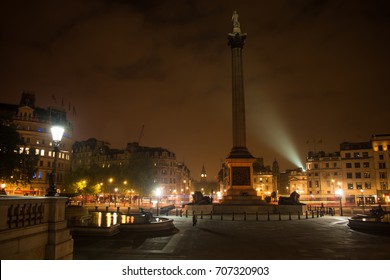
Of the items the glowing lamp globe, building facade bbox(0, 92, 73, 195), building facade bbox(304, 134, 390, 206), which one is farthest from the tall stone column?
building facade bbox(0, 92, 73, 195)

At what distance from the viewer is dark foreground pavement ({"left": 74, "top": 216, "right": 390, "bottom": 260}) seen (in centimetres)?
1512

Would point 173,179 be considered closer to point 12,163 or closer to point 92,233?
point 12,163

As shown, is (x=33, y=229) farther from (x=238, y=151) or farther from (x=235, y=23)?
(x=235, y=23)

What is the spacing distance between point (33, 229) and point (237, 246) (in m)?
11.0

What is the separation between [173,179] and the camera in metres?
128

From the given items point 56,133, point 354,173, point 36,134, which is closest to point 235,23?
point 56,133

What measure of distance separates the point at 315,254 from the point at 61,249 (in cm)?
1184

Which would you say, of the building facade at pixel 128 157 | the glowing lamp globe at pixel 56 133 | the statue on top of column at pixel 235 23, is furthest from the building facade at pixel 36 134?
the glowing lamp globe at pixel 56 133

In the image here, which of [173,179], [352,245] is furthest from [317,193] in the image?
[352,245]

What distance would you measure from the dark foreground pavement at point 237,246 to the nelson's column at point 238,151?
2121cm

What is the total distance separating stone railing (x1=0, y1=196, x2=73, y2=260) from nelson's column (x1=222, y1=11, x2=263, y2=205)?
111ft

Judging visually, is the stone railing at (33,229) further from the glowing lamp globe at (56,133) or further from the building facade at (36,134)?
the building facade at (36,134)

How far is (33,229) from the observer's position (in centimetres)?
1081

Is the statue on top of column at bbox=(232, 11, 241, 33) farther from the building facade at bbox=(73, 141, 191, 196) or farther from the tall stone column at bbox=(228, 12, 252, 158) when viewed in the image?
the building facade at bbox=(73, 141, 191, 196)
